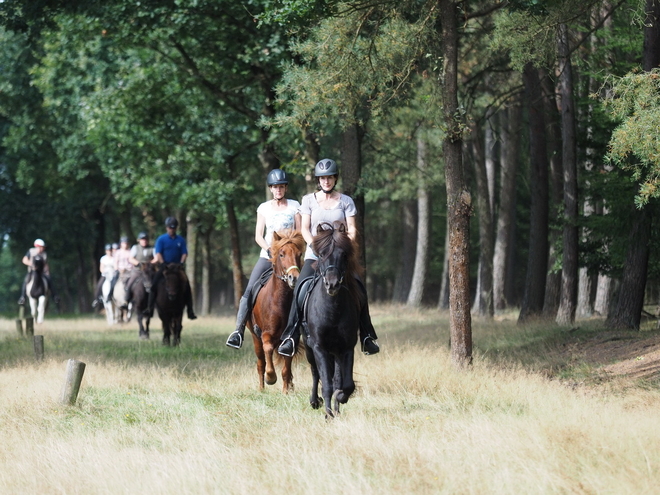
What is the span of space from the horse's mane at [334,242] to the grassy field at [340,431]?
1.64 metres

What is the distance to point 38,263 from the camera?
28.5 meters

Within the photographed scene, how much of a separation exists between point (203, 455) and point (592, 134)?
14.4 m

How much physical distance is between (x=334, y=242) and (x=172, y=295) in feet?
35.4

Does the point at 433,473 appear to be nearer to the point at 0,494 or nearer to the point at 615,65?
the point at 0,494

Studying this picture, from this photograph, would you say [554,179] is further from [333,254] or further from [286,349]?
[333,254]

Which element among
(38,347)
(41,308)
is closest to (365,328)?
(38,347)

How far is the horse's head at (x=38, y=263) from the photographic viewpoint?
28391 millimetres

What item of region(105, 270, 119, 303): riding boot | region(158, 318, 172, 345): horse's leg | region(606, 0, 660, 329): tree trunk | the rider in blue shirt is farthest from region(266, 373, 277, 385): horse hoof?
region(105, 270, 119, 303): riding boot

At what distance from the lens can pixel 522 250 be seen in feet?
182

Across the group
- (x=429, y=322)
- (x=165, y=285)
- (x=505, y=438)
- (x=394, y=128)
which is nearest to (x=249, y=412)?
(x=505, y=438)

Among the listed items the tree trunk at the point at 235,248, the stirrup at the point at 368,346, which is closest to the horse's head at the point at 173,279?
the stirrup at the point at 368,346

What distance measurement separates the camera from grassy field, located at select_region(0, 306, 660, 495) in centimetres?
780

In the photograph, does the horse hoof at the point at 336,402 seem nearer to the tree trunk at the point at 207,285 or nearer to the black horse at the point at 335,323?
the black horse at the point at 335,323

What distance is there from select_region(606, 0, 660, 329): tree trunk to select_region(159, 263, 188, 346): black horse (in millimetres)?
8591
